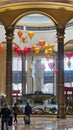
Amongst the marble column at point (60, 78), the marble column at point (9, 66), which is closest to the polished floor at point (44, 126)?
the marble column at point (60, 78)

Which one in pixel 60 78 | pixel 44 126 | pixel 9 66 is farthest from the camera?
pixel 9 66

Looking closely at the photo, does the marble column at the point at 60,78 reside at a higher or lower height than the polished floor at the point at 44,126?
higher

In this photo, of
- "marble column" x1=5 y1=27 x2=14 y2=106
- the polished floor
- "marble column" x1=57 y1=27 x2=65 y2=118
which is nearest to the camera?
the polished floor

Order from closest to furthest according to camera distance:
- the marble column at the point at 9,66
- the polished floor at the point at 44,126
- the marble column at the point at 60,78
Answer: the polished floor at the point at 44,126 → the marble column at the point at 60,78 → the marble column at the point at 9,66

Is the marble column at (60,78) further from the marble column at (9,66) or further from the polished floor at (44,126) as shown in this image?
the polished floor at (44,126)

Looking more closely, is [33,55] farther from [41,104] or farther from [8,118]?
[8,118]

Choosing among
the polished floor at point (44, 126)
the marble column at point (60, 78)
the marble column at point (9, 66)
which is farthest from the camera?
the marble column at point (9, 66)

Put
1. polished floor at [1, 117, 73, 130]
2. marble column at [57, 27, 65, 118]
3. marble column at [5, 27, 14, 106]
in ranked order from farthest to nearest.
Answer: marble column at [5, 27, 14, 106] < marble column at [57, 27, 65, 118] < polished floor at [1, 117, 73, 130]

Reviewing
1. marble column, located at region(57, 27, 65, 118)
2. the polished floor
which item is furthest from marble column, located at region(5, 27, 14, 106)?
the polished floor

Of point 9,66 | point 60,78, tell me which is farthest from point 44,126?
point 9,66

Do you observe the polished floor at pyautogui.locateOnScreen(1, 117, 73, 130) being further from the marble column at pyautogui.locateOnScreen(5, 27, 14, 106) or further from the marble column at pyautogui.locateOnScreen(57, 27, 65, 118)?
the marble column at pyautogui.locateOnScreen(5, 27, 14, 106)

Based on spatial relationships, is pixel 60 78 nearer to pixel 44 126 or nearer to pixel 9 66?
pixel 9 66

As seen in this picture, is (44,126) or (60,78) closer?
(44,126)

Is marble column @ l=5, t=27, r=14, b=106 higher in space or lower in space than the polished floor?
higher
